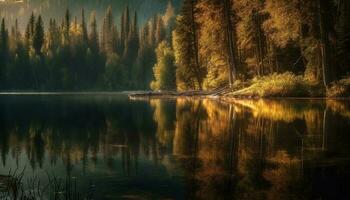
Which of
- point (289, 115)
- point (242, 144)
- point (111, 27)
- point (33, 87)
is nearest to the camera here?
point (242, 144)

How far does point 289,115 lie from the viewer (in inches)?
836

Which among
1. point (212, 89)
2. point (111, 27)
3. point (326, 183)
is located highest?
point (111, 27)

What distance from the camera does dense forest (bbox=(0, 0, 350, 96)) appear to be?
124 feet

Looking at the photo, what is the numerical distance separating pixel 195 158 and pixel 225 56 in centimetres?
4383

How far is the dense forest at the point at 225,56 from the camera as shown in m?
37.9

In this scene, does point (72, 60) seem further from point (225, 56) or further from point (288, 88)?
point (288, 88)

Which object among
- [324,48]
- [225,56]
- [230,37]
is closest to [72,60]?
[225,56]

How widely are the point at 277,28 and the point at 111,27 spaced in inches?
4416

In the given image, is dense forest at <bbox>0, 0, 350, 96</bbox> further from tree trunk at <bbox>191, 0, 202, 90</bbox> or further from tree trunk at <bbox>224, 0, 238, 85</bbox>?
tree trunk at <bbox>191, 0, 202, 90</bbox>

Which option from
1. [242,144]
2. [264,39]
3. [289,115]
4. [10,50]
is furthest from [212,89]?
[10,50]

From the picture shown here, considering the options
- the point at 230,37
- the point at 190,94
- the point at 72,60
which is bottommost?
the point at 190,94

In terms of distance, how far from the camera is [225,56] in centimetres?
5381

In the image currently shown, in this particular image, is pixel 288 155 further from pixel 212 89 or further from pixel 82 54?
pixel 82 54

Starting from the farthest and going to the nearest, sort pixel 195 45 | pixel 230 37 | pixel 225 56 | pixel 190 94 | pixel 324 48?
pixel 195 45 → pixel 225 56 → pixel 190 94 → pixel 230 37 → pixel 324 48
